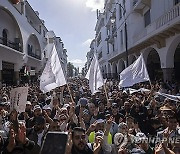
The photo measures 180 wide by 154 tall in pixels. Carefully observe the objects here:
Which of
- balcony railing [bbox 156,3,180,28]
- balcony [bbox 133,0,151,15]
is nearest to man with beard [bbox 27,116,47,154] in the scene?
balcony railing [bbox 156,3,180,28]

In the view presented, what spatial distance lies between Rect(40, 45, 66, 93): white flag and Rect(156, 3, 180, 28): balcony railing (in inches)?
302

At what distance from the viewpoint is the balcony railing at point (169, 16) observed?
13.9 metres

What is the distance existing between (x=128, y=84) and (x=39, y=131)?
5.03 meters

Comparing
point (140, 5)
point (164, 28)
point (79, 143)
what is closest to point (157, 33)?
point (164, 28)

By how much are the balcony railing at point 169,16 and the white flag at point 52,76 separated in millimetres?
7672

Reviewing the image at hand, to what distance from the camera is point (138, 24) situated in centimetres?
2484

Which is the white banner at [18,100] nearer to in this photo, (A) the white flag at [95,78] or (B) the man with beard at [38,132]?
(B) the man with beard at [38,132]

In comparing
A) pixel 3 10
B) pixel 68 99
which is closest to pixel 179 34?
pixel 68 99

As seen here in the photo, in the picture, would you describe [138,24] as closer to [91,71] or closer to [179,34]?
[179,34]

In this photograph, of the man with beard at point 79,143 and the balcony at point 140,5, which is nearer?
the man with beard at point 79,143

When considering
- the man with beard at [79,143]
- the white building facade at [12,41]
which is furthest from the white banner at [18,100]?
the white building facade at [12,41]

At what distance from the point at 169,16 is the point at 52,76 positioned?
8682 mm

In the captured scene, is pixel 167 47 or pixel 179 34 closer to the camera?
pixel 179 34

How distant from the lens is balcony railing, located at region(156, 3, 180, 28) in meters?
13.9
